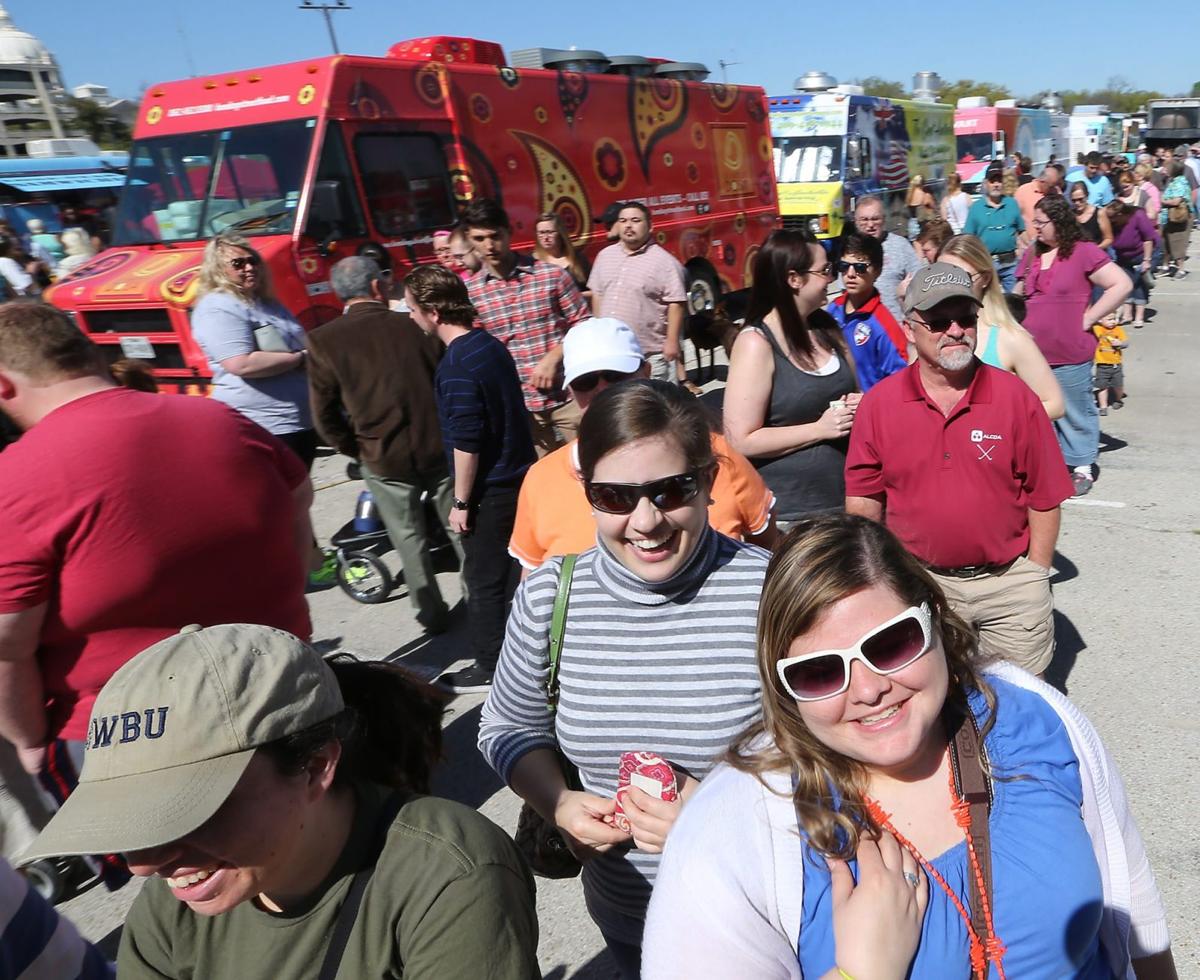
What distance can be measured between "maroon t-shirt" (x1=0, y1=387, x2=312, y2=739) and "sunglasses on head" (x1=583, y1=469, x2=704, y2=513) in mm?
1107

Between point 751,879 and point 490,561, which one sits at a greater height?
point 751,879

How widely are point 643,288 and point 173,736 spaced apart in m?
5.72

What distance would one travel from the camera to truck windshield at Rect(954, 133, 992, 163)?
24.2 meters

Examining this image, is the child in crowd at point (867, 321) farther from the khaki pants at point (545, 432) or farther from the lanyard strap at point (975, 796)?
the lanyard strap at point (975, 796)

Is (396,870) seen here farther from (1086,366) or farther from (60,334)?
(1086,366)

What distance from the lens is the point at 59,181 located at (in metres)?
24.1

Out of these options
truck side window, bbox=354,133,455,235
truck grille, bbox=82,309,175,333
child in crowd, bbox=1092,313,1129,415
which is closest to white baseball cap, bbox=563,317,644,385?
truck side window, bbox=354,133,455,235

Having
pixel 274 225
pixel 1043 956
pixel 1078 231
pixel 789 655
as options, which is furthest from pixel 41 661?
pixel 1078 231

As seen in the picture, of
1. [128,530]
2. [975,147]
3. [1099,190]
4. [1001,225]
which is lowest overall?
[975,147]

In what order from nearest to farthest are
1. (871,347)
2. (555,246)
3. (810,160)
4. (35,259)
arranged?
(871,347), (555,246), (35,259), (810,160)

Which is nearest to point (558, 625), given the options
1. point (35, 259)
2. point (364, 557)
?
point (364, 557)

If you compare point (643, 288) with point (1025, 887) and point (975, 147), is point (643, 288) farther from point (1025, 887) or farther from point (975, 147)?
point (975, 147)

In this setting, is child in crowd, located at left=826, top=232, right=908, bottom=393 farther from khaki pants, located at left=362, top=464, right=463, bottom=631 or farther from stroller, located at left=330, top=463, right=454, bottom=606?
stroller, located at left=330, top=463, right=454, bottom=606

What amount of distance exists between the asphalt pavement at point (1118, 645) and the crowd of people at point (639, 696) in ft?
1.74
